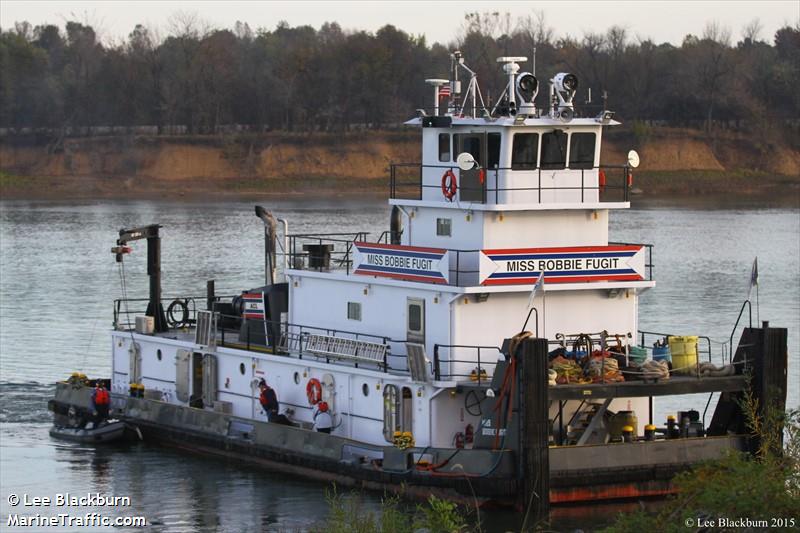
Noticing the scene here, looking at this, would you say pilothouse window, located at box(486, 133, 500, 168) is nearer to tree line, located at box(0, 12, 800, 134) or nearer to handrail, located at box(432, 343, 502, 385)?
handrail, located at box(432, 343, 502, 385)

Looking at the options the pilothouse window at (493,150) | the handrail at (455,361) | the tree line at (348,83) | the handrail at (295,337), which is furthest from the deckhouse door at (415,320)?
the tree line at (348,83)

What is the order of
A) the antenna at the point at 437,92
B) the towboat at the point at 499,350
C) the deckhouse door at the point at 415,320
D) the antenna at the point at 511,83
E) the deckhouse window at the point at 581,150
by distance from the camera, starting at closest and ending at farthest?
the towboat at the point at 499,350, the deckhouse door at the point at 415,320, the antenna at the point at 511,83, the deckhouse window at the point at 581,150, the antenna at the point at 437,92

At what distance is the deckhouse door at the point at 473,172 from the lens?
84.1 feet

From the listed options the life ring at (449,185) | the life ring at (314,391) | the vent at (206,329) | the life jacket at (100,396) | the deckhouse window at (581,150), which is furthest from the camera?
the life jacket at (100,396)

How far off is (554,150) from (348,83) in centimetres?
7712

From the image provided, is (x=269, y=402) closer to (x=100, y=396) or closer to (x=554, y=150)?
(x=100, y=396)

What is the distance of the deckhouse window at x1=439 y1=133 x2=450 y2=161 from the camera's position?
26.3 metres

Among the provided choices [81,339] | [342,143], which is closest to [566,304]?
[81,339]

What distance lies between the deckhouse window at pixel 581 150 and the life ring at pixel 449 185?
179cm

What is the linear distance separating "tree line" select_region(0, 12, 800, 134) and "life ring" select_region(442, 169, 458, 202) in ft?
236

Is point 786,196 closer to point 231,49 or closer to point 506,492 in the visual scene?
point 231,49

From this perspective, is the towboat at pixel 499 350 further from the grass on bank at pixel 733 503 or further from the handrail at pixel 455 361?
the grass on bank at pixel 733 503

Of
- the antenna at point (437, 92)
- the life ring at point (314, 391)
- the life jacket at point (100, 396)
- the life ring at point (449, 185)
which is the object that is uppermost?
the antenna at point (437, 92)

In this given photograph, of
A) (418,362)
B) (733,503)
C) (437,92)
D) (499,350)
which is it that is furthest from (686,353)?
(733,503)
